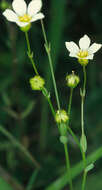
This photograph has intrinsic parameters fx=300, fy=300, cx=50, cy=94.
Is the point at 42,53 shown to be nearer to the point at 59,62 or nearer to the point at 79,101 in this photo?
the point at 59,62

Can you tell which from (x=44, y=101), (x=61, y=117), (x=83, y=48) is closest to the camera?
(x=61, y=117)

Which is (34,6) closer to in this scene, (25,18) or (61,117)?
(25,18)

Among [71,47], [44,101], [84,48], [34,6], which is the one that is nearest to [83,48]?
[84,48]

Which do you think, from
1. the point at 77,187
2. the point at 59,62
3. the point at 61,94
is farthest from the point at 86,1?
the point at 77,187

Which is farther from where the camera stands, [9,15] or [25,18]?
[25,18]

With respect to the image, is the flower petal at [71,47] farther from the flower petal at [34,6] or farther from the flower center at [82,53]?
the flower petal at [34,6]

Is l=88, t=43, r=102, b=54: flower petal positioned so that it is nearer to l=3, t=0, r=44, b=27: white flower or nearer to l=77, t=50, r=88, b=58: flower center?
l=77, t=50, r=88, b=58: flower center

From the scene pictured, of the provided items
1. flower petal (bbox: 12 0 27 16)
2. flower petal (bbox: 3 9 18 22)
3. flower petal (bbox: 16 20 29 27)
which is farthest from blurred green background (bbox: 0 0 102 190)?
flower petal (bbox: 16 20 29 27)
